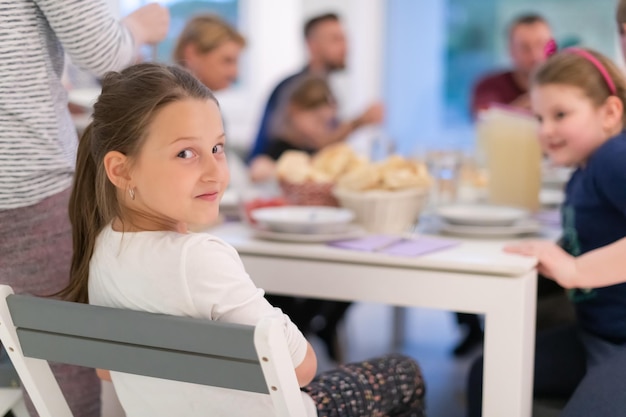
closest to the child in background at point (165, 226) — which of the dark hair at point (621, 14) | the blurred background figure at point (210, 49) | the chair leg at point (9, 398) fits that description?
the chair leg at point (9, 398)

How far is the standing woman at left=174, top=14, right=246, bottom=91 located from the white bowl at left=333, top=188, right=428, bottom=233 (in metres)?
1.26

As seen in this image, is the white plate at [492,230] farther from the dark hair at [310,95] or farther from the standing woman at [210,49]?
the dark hair at [310,95]

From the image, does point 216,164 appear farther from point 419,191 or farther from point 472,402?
point 472,402

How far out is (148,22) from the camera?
1.57m

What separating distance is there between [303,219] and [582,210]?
1.82 ft

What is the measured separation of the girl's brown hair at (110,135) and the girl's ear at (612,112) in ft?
2.79

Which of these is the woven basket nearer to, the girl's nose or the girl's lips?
the girl's nose

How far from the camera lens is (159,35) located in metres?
1.60

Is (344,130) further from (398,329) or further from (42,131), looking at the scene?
(42,131)

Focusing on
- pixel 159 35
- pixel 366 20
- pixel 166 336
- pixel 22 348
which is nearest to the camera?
pixel 166 336

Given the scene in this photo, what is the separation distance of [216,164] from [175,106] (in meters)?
0.10

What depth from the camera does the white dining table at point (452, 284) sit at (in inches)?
55.2

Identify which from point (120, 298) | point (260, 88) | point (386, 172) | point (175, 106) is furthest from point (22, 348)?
point (260, 88)

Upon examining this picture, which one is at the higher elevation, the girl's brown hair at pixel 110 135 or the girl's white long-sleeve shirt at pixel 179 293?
the girl's brown hair at pixel 110 135
